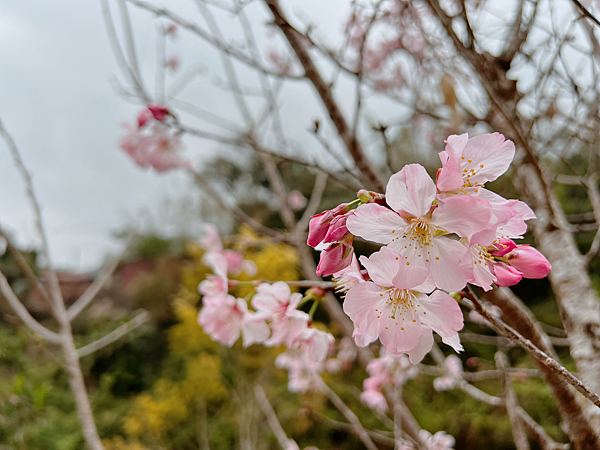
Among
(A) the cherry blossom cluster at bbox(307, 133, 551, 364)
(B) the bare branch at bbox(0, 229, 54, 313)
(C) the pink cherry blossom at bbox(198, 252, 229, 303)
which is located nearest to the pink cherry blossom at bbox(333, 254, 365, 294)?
(A) the cherry blossom cluster at bbox(307, 133, 551, 364)

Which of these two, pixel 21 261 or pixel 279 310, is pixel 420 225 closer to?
pixel 279 310

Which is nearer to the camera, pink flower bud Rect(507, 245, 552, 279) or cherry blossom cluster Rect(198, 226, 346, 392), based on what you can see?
pink flower bud Rect(507, 245, 552, 279)

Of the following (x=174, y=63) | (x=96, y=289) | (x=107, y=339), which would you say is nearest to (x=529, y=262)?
(x=96, y=289)

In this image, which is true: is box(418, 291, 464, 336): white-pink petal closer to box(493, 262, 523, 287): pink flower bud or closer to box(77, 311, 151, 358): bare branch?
box(493, 262, 523, 287): pink flower bud

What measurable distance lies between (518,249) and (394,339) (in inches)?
4.8

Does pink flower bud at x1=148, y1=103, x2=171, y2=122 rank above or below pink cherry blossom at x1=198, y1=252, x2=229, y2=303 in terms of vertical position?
above

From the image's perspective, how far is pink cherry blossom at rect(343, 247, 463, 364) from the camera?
10.0 inches

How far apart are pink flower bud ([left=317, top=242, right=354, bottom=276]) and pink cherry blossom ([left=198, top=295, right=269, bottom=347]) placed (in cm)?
26

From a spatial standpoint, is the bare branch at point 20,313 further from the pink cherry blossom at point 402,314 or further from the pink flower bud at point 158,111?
the pink cherry blossom at point 402,314

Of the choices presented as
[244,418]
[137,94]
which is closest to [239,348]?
[244,418]

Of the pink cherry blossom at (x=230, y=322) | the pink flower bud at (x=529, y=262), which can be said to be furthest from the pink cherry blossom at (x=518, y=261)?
the pink cherry blossom at (x=230, y=322)

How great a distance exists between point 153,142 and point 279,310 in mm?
503

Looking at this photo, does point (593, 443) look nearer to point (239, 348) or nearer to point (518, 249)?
point (518, 249)

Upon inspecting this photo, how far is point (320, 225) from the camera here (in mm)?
269
